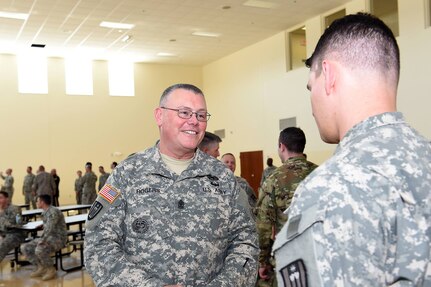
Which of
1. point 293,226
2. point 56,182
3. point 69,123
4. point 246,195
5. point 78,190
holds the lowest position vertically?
point 78,190

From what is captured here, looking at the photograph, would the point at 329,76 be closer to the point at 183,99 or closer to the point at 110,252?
the point at 183,99

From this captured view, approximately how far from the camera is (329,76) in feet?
3.52

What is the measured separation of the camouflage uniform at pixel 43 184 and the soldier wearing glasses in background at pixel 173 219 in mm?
13127

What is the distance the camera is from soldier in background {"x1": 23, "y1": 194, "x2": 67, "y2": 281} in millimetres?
6910

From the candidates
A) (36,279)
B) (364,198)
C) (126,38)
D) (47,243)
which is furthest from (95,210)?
(126,38)

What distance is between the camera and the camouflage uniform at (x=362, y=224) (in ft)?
2.88

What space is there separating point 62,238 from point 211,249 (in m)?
5.75

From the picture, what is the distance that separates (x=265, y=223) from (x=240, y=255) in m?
1.38

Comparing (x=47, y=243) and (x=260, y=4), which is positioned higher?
(x=260, y=4)

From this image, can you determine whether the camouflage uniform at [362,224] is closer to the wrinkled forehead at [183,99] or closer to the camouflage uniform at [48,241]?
the wrinkled forehead at [183,99]

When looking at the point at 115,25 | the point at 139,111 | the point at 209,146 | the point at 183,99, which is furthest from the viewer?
the point at 139,111

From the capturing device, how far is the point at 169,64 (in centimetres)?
1895

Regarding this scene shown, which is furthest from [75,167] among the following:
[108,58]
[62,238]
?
[62,238]

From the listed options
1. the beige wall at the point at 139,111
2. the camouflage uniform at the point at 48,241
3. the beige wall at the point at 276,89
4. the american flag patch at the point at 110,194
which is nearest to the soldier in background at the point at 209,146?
the american flag patch at the point at 110,194
